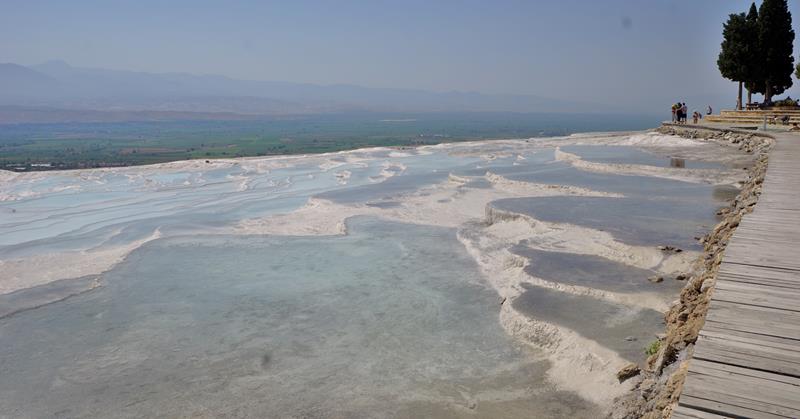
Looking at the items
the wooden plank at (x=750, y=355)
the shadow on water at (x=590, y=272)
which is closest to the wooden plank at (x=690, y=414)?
the wooden plank at (x=750, y=355)

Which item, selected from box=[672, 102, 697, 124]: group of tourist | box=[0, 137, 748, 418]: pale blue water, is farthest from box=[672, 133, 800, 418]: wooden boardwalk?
box=[672, 102, 697, 124]: group of tourist

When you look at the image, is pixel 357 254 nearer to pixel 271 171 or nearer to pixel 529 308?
pixel 529 308

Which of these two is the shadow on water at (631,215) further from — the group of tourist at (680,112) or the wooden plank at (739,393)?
the group of tourist at (680,112)

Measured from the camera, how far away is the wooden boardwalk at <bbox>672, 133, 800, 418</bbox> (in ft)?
10.8

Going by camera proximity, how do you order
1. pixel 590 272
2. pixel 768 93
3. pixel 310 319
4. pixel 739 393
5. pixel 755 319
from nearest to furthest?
pixel 739 393, pixel 755 319, pixel 310 319, pixel 590 272, pixel 768 93

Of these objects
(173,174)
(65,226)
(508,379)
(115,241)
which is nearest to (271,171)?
(173,174)

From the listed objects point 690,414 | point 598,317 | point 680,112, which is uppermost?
point 680,112

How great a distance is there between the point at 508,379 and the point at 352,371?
194 cm

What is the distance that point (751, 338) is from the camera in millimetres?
4035

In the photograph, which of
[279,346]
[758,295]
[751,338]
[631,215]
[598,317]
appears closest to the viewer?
[751,338]

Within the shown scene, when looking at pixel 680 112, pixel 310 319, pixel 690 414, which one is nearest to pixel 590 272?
pixel 310 319

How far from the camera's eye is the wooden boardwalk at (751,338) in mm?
3289

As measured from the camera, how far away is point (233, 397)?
6.62 metres

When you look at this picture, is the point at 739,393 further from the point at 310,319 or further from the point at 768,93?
the point at 768,93
